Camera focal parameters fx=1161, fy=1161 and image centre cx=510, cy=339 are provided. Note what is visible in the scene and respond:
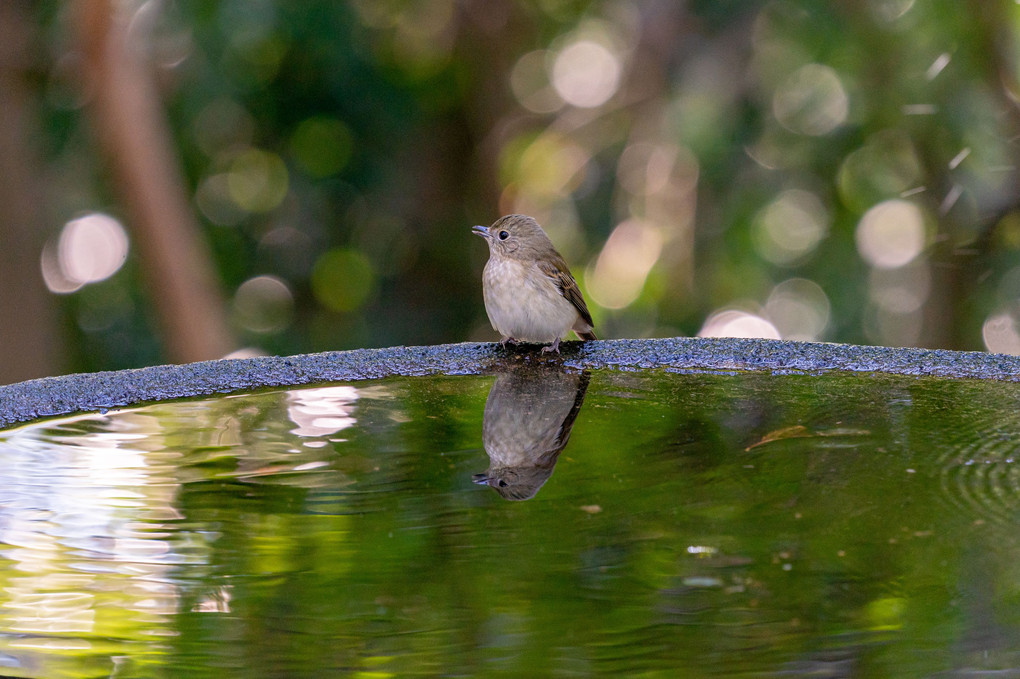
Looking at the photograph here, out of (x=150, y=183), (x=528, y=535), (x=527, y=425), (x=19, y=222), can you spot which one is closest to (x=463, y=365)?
(x=527, y=425)

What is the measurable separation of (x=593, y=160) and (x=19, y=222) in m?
4.09

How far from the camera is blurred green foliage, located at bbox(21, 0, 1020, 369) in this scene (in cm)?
717

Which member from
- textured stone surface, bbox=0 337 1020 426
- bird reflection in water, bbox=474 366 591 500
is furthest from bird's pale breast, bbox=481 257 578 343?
bird reflection in water, bbox=474 366 591 500

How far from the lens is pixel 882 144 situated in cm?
784

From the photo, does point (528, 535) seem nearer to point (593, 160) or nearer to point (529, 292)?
point (529, 292)

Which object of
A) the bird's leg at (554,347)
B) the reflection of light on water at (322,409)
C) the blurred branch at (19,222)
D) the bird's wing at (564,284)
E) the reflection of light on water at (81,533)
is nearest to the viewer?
the reflection of light on water at (81,533)

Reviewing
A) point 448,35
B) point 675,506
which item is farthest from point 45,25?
point 675,506

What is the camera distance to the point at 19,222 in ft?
22.6

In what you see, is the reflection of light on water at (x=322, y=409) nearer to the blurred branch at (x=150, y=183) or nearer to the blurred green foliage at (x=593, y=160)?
the blurred branch at (x=150, y=183)

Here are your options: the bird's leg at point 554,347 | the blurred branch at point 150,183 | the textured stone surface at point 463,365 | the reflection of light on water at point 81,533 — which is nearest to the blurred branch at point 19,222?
the blurred branch at point 150,183

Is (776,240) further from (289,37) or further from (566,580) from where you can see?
(566,580)

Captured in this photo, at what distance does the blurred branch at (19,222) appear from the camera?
21.8ft

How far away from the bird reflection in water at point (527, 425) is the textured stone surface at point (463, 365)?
0.25m

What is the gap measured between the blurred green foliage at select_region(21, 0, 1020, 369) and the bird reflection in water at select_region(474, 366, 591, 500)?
4238mm
